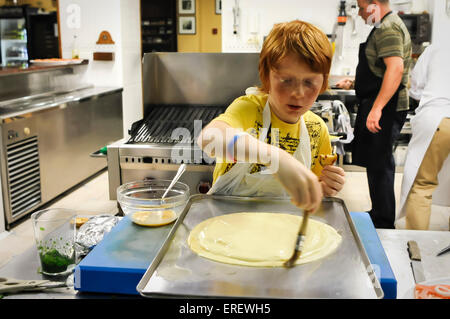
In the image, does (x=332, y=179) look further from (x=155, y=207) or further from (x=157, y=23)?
(x=157, y=23)

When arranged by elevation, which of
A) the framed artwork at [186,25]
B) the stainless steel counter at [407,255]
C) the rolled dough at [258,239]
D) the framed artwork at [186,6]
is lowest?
the stainless steel counter at [407,255]

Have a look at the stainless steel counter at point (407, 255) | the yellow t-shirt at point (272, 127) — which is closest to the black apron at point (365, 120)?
the yellow t-shirt at point (272, 127)

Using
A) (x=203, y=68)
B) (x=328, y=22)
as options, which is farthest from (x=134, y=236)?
(x=328, y=22)

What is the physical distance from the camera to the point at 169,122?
8.56 feet

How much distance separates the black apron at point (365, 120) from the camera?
3.03 m

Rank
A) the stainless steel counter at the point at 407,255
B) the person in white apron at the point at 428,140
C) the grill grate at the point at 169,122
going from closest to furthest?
the stainless steel counter at the point at 407,255 < the grill grate at the point at 169,122 < the person in white apron at the point at 428,140

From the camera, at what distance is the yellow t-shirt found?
4.41ft

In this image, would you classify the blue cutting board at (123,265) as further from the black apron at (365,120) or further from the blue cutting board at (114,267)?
the black apron at (365,120)

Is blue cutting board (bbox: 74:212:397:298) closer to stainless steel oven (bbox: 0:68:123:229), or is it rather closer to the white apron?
the white apron

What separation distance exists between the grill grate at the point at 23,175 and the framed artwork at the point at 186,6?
19.2 ft

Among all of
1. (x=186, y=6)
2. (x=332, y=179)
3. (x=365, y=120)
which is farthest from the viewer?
(x=186, y=6)

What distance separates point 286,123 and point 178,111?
140cm

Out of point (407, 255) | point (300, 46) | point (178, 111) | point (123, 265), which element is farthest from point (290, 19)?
point (123, 265)
